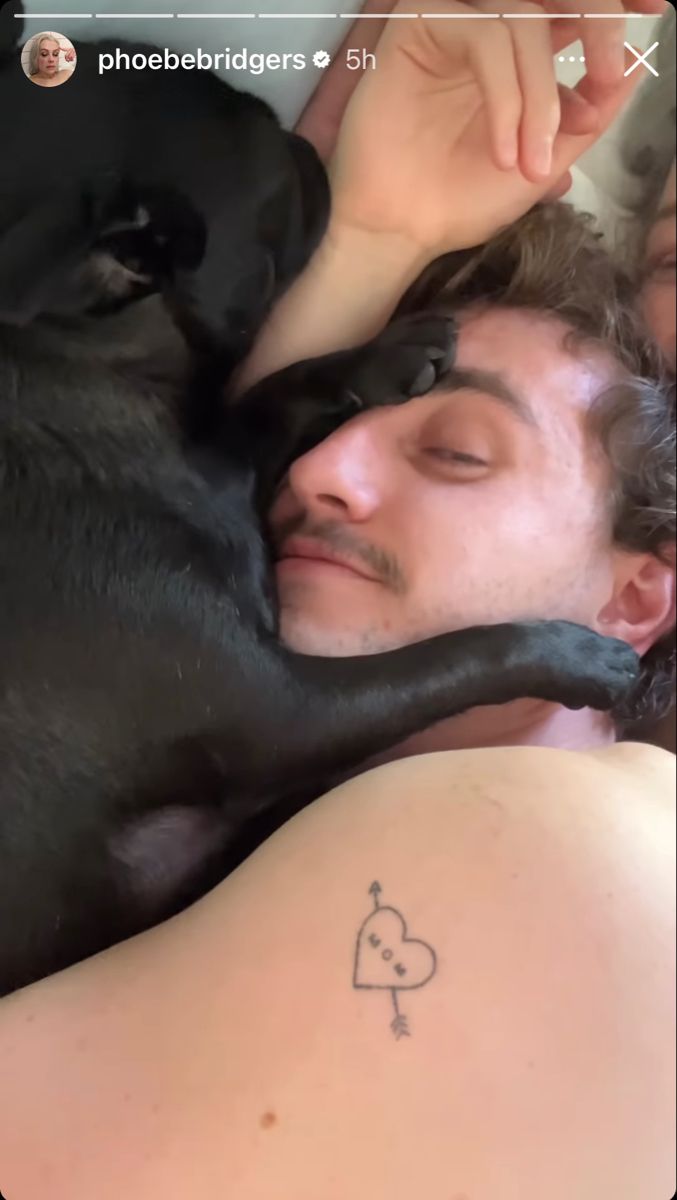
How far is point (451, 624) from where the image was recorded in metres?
1.04

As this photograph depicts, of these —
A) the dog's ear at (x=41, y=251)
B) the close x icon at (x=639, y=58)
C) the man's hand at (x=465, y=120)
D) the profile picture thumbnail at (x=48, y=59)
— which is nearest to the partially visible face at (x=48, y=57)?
the profile picture thumbnail at (x=48, y=59)

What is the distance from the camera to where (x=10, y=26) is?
89 centimetres

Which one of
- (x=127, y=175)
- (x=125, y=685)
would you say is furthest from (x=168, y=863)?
(x=127, y=175)

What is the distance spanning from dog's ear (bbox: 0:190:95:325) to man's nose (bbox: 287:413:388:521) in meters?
0.29

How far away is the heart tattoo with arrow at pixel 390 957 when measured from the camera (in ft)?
2.24

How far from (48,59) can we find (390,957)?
0.79 meters

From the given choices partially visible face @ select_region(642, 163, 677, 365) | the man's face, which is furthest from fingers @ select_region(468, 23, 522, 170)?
partially visible face @ select_region(642, 163, 677, 365)

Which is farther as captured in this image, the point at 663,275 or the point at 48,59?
the point at 663,275

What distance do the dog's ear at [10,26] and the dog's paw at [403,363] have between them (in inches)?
17.2

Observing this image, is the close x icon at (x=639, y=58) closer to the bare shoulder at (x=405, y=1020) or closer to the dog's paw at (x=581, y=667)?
the dog's paw at (x=581, y=667)

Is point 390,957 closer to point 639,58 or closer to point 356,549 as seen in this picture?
point 356,549

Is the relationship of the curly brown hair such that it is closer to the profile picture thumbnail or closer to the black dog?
the black dog

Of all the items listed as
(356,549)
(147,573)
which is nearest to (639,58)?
(356,549)

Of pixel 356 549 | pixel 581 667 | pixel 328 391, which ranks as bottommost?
pixel 581 667
